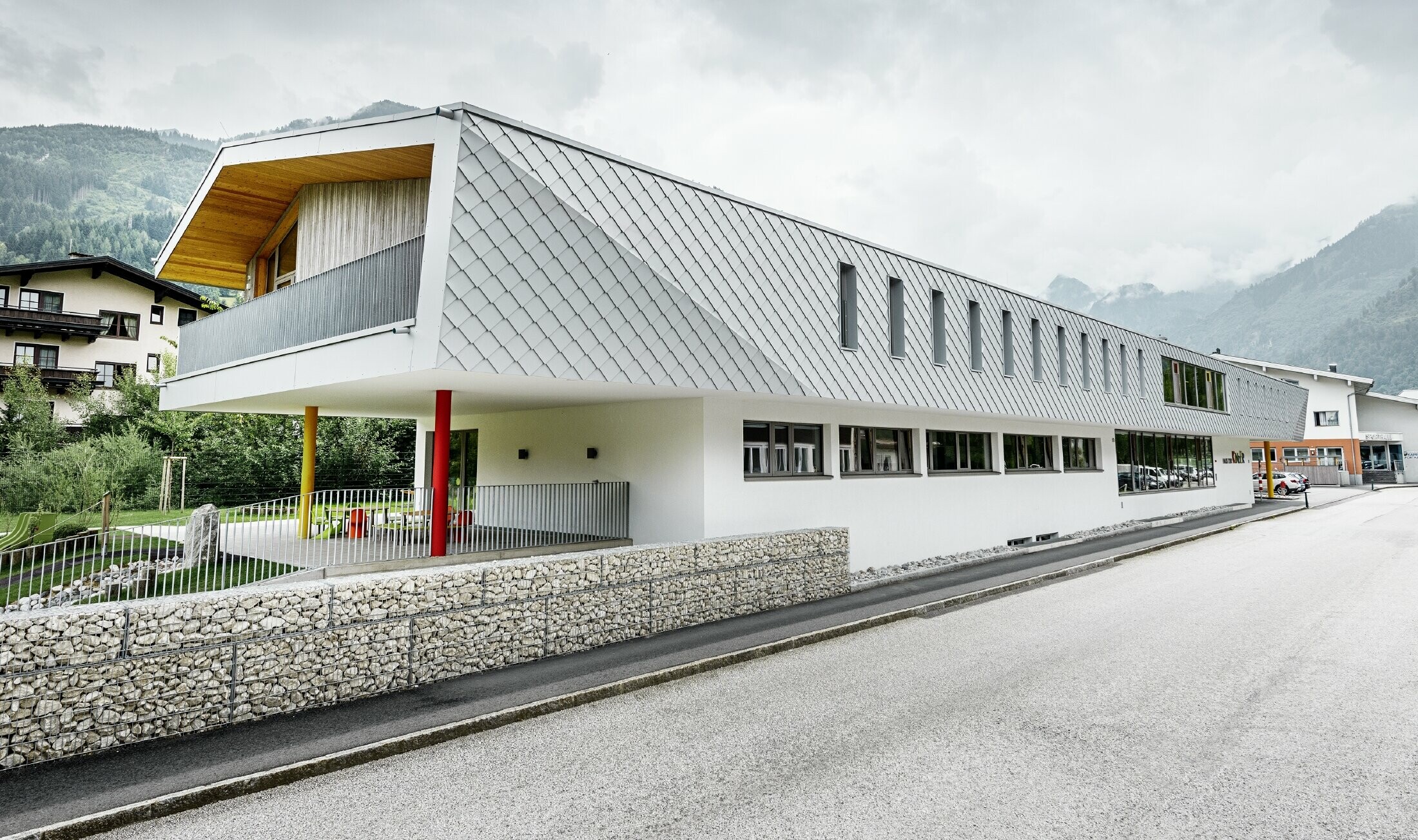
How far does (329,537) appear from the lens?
10.9 meters

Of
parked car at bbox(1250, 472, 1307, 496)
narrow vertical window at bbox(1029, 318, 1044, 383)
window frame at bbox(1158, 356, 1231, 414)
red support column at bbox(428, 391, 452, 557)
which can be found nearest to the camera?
red support column at bbox(428, 391, 452, 557)

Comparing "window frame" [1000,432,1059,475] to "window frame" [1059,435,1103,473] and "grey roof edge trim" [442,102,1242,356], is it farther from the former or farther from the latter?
"grey roof edge trim" [442,102,1242,356]

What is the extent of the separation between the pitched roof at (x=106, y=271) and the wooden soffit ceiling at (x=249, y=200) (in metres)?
20.2

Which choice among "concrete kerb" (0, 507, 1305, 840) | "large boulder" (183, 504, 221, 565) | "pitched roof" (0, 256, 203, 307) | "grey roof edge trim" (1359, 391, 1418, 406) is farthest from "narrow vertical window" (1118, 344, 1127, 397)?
"grey roof edge trim" (1359, 391, 1418, 406)

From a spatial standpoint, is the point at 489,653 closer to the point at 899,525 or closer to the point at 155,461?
the point at 899,525

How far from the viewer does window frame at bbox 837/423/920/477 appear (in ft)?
45.2

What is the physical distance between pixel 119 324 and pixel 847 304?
124 ft

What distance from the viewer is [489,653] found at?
286 inches

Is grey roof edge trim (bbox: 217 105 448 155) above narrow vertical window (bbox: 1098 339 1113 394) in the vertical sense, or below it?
above

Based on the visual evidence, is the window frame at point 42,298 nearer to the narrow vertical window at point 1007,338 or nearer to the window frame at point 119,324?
the window frame at point 119,324

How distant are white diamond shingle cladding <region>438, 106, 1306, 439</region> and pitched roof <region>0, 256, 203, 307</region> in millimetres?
31685

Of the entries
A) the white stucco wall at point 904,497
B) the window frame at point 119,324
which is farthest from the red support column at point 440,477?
the window frame at point 119,324

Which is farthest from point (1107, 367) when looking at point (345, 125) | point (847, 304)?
point (345, 125)

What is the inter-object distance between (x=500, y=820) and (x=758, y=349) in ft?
24.8
